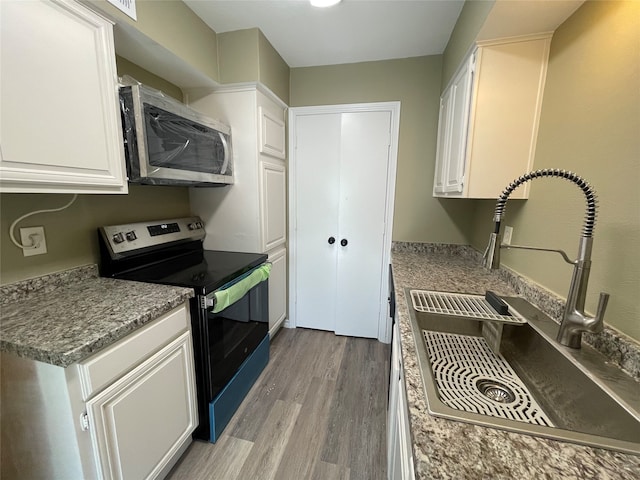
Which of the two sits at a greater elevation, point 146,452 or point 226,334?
point 226,334

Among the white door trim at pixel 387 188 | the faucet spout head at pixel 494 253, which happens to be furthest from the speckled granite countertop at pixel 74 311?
the white door trim at pixel 387 188

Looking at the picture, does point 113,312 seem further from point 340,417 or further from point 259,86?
point 259,86

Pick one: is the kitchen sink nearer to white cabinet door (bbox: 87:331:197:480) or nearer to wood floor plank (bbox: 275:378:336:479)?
wood floor plank (bbox: 275:378:336:479)

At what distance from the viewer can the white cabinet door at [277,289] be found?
231cm

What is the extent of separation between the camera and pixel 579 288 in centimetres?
83

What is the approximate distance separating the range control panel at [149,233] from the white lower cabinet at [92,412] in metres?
0.61

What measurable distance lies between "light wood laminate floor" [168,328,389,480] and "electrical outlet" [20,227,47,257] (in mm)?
1236

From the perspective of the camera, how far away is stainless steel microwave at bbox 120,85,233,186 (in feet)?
3.99

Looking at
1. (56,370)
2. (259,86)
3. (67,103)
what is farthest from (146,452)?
(259,86)

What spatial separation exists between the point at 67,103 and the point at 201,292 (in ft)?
3.00

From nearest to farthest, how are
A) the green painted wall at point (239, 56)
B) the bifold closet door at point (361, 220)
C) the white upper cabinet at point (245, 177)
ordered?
1. the green painted wall at point (239, 56)
2. the white upper cabinet at point (245, 177)
3. the bifold closet door at point (361, 220)

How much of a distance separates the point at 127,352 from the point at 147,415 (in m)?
0.33

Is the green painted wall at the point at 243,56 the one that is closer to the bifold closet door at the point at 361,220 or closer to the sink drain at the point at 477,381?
the bifold closet door at the point at 361,220

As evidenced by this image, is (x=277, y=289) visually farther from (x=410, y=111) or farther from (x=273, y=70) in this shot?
(x=410, y=111)
